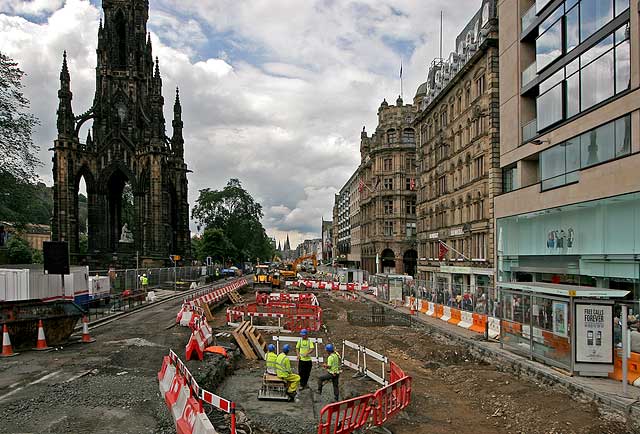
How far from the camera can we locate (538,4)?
2720 cm

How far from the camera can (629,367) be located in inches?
551

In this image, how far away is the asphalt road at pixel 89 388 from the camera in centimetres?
1006

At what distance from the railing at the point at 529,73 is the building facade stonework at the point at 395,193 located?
134 ft

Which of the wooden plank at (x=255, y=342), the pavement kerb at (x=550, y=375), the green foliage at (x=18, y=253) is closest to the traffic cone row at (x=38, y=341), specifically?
the wooden plank at (x=255, y=342)

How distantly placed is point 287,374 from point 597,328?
26.3 ft

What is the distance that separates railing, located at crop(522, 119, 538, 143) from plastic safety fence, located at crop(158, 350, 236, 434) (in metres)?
22.2

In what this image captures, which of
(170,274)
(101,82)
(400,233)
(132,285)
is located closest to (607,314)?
(132,285)

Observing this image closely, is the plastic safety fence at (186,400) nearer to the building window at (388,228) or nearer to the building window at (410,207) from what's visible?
the building window at (388,228)

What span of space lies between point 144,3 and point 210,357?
2833 inches

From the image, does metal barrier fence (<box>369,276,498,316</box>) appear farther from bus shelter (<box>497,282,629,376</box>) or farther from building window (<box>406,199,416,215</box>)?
building window (<box>406,199,416,215</box>)

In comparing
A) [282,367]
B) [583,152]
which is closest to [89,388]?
[282,367]

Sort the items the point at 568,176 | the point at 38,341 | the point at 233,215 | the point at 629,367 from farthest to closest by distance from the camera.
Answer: the point at 233,215
the point at 568,176
the point at 38,341
the point at 629,367

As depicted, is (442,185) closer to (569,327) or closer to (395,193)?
(395,193)

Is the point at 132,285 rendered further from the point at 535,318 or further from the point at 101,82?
the point at 101,82
